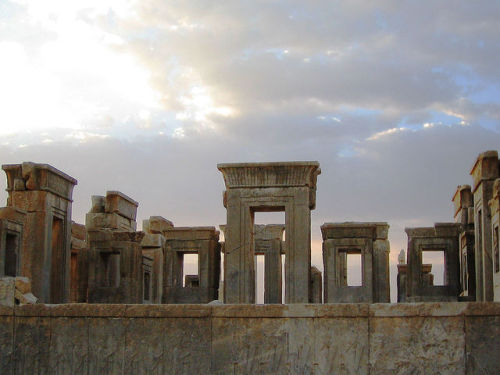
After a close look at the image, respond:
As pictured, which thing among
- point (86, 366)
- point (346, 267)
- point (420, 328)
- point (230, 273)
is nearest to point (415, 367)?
point (420, 328)

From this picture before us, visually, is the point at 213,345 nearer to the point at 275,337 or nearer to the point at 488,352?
the point at 275,337

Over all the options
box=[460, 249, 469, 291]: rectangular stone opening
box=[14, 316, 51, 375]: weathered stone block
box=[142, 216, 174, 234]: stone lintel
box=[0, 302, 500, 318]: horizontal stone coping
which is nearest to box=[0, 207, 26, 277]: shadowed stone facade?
box=[14, 316, 51, 375]: weathered stone block

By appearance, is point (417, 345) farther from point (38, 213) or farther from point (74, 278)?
point (74, 278)

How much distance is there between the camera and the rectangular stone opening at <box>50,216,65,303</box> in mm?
17938

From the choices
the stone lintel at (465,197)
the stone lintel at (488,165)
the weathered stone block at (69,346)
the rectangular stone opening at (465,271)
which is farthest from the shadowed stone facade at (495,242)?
the weathered stone block at (69,346)

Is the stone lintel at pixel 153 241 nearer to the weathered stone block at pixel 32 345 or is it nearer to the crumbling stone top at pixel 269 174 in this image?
the crumbling stone top at pixel 269 174

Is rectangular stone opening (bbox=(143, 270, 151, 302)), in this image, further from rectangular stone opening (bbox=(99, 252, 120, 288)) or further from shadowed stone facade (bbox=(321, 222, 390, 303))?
shadowed stone facade (bbox=(321, 222, 390, 303))

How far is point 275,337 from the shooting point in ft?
30.2

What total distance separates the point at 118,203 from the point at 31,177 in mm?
5328

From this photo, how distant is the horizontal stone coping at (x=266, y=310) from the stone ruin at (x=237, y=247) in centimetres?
48

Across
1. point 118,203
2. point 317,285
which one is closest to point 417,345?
point 118,203

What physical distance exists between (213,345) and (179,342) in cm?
41

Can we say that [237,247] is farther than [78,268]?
No

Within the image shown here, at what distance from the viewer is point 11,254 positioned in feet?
54.2
